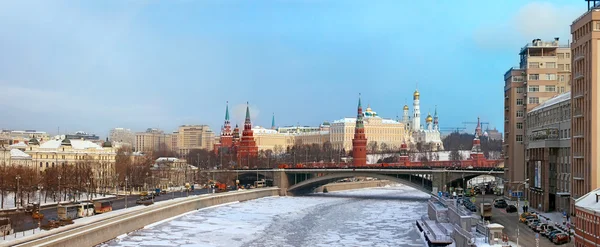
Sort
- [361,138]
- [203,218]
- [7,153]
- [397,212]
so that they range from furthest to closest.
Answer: [361,138], [7,153], [397,212], [203,218]

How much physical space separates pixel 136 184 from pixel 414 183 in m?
36.1

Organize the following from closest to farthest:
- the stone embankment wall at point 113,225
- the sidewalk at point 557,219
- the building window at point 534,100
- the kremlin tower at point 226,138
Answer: the stone embankment wall at point 113,225
the sidewalk at point 557,219
the building window at point 534,100
the kremlin tower at point 226,138

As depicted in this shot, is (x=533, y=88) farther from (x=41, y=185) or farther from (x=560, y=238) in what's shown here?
(x=41, y=185)

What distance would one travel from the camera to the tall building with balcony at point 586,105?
4528cm

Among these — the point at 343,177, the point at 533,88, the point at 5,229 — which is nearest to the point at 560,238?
the point at 5,229

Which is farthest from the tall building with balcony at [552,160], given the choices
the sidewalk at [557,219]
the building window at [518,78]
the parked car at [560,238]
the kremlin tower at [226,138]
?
the kremlin tower at [226,138]

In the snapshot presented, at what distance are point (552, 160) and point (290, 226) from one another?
21155 millimetres

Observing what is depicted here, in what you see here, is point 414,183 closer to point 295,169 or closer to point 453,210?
point 295,169

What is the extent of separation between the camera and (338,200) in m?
93.4

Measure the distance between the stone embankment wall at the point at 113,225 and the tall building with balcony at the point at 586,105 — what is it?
97.0 feet

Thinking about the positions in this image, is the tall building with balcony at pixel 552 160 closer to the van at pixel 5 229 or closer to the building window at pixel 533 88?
the building window at pixel 533 88

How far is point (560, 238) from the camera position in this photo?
3794 centimetres

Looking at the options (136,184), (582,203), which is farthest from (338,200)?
(582,203)

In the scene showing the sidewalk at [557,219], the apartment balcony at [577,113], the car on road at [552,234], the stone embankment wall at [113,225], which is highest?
the apartment balcony at [577,113]
